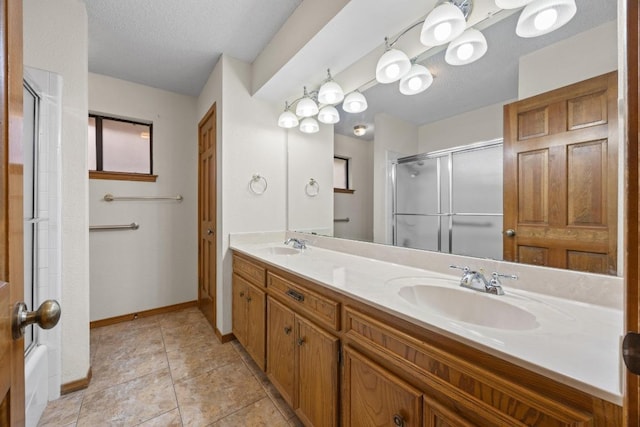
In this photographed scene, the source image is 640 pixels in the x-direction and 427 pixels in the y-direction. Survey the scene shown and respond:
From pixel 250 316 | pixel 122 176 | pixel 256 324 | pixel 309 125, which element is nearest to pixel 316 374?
pixel 256 324

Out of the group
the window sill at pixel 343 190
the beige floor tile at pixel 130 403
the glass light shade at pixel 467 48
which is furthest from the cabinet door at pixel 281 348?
the glass light shade at pixel 467 48

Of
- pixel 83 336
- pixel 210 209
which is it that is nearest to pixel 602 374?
pixel 83 336

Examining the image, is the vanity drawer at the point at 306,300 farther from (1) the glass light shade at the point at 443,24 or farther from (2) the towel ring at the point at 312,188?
(1) the glass light shade at the point at 443,24

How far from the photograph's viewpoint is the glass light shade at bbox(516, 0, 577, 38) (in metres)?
0.86

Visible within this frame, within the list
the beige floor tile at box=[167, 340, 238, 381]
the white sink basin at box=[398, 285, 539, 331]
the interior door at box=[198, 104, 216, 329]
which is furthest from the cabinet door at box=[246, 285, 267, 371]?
the white sink basin at box=[398, 285, 539, 331]

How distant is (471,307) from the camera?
3.10 ft

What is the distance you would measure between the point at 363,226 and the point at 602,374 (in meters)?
1.25

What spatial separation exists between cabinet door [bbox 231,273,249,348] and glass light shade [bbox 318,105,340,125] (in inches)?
52.4

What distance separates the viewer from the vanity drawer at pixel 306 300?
1.03 m

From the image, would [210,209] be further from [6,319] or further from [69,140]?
[6,319]

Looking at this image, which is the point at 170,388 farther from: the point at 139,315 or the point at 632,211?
the point at 632,211

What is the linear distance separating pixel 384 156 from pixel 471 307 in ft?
3.02

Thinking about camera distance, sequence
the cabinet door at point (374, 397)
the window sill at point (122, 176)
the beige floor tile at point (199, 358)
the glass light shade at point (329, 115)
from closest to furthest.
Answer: the cabinet door at point (374, 397) → the beige floor tile at point (199, 358) → the glass light shade at point (329, 115) → the window sill at point (122, 176)

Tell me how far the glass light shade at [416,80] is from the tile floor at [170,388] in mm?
1848
